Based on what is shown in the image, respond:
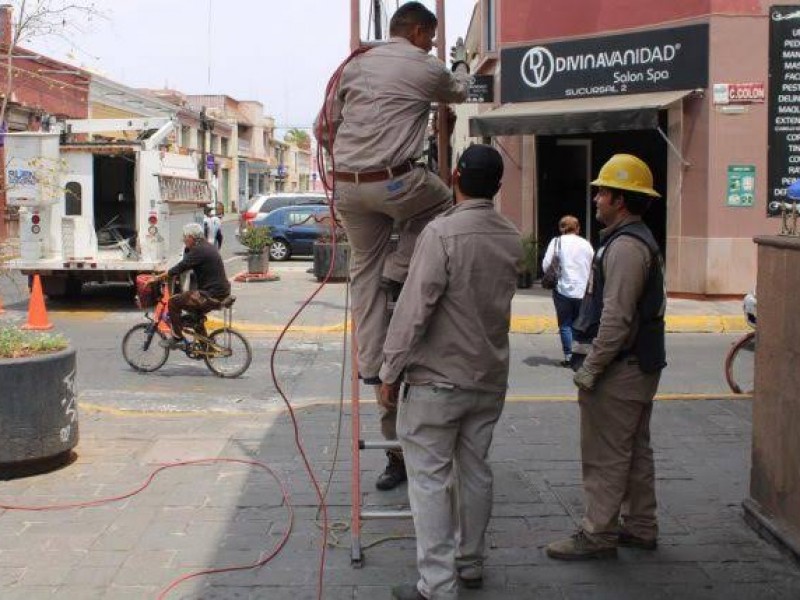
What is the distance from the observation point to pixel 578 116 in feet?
51.2

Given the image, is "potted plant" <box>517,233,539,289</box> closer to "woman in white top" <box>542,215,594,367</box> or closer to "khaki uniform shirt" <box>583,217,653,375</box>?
"woman in white top" <box>542,215,594,367</box>

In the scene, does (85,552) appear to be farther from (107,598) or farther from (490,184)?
(490,184)

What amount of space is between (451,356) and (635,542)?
1.54 meters

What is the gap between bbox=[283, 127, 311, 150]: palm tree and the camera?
347 feet

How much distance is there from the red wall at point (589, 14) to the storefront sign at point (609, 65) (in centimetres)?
21

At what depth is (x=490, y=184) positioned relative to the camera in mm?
3947

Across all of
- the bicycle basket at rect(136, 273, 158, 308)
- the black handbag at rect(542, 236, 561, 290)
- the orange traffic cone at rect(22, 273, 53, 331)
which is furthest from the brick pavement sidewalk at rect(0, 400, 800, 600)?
the orange traffic cone at rect(22, 273, 53, 331)

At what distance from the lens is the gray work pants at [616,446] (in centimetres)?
434

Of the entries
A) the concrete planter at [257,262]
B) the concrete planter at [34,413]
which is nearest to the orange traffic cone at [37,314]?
the concrete planter at [257,262]

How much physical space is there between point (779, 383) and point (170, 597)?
9.78ft

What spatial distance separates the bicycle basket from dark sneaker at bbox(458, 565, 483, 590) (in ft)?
24.7

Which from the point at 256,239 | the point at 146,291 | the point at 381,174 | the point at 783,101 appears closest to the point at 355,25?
the point at 381,174

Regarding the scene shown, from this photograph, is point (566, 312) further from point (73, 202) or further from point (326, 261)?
point (326, 261)

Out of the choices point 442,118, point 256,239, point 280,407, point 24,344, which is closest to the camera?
point 442,118
